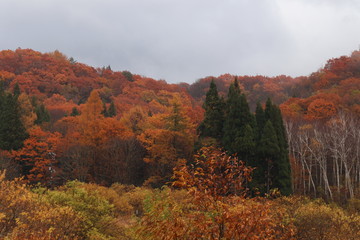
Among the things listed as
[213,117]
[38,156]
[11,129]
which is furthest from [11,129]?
[213,117]

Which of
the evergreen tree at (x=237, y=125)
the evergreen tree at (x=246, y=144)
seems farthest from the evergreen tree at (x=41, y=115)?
the evergreen tree at (x=246, y=144)

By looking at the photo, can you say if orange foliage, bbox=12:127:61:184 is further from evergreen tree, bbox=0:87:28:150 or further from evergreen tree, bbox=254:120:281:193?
evergreen tree, bbox=254:120:281:193

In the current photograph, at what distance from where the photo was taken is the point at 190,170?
20.4ft

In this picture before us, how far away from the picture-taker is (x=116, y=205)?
1542 cm

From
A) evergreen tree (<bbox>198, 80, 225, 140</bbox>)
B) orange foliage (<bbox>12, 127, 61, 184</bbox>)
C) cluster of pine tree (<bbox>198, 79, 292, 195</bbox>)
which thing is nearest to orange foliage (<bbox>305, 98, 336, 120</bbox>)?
cluster of pine tree (<bbox>198, 79, 292, 195</bbox>)

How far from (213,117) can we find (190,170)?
19806 mm

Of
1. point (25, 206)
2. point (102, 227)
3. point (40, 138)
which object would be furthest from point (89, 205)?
point (40, 138)

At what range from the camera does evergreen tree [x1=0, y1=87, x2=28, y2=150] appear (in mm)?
26625

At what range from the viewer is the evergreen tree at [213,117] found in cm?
2542

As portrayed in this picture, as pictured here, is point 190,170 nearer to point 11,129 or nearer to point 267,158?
point 267,158

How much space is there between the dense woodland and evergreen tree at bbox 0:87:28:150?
108mm

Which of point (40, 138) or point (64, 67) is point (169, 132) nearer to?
point (40, 138)

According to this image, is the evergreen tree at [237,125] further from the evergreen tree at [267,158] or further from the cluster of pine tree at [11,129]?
the cluster of pine tree at [11,129]

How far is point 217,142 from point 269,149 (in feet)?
15.6
